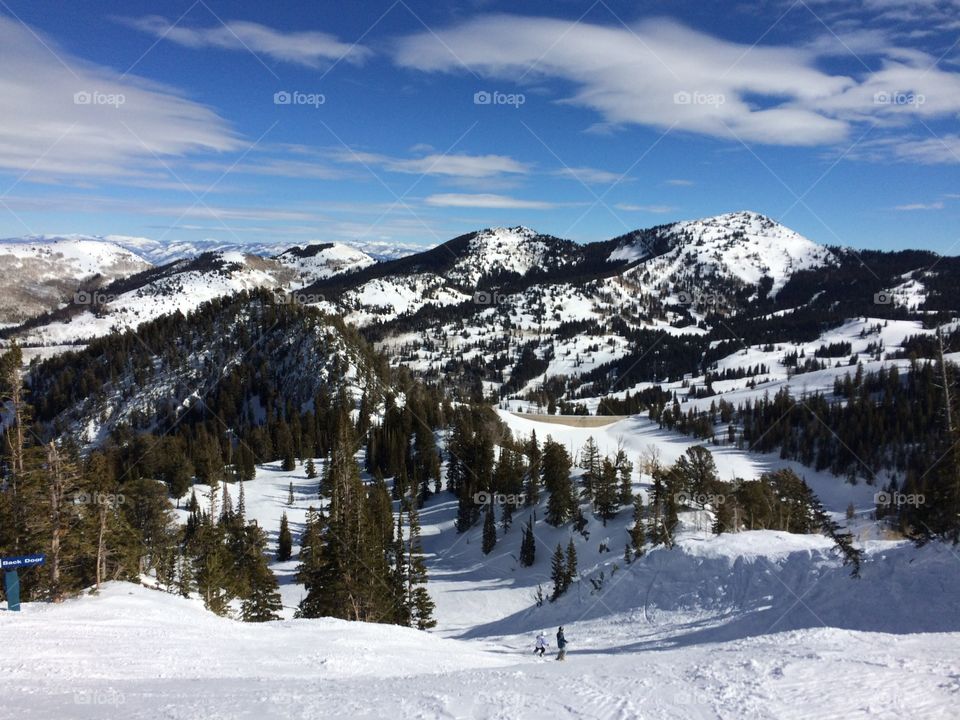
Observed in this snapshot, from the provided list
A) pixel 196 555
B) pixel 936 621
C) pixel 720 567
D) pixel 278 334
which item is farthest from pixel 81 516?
Result: pixel 278 334

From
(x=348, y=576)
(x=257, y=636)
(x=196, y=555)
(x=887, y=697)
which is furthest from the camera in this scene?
(x=196, y=555)

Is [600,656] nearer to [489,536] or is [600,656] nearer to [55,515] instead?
[55,515]

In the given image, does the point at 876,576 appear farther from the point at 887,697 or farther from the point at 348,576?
the point at 348,576

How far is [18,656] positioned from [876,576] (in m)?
38.5

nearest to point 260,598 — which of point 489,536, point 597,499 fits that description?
point 489,536

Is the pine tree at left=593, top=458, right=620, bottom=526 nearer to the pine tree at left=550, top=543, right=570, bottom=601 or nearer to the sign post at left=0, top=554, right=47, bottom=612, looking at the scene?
the pine tree at left=550, top=543, right=570, bottom=601

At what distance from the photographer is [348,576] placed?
3912cm

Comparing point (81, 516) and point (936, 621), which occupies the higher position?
point (81, 516)

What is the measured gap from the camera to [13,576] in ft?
75.3

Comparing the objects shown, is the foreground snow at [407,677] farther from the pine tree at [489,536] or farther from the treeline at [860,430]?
the treeline at [860,430]

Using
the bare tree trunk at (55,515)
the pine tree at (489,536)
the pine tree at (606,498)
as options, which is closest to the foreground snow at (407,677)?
the bare tree trunk at (55,515)

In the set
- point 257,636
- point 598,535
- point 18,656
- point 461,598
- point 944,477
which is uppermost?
point 944,477

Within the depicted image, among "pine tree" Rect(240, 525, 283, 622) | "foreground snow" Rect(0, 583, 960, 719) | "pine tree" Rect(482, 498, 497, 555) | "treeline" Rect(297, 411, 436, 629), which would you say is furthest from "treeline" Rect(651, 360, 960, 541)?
"pine tree" Rect(240, 525, 283, 622)

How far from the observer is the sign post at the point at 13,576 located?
22891mm
